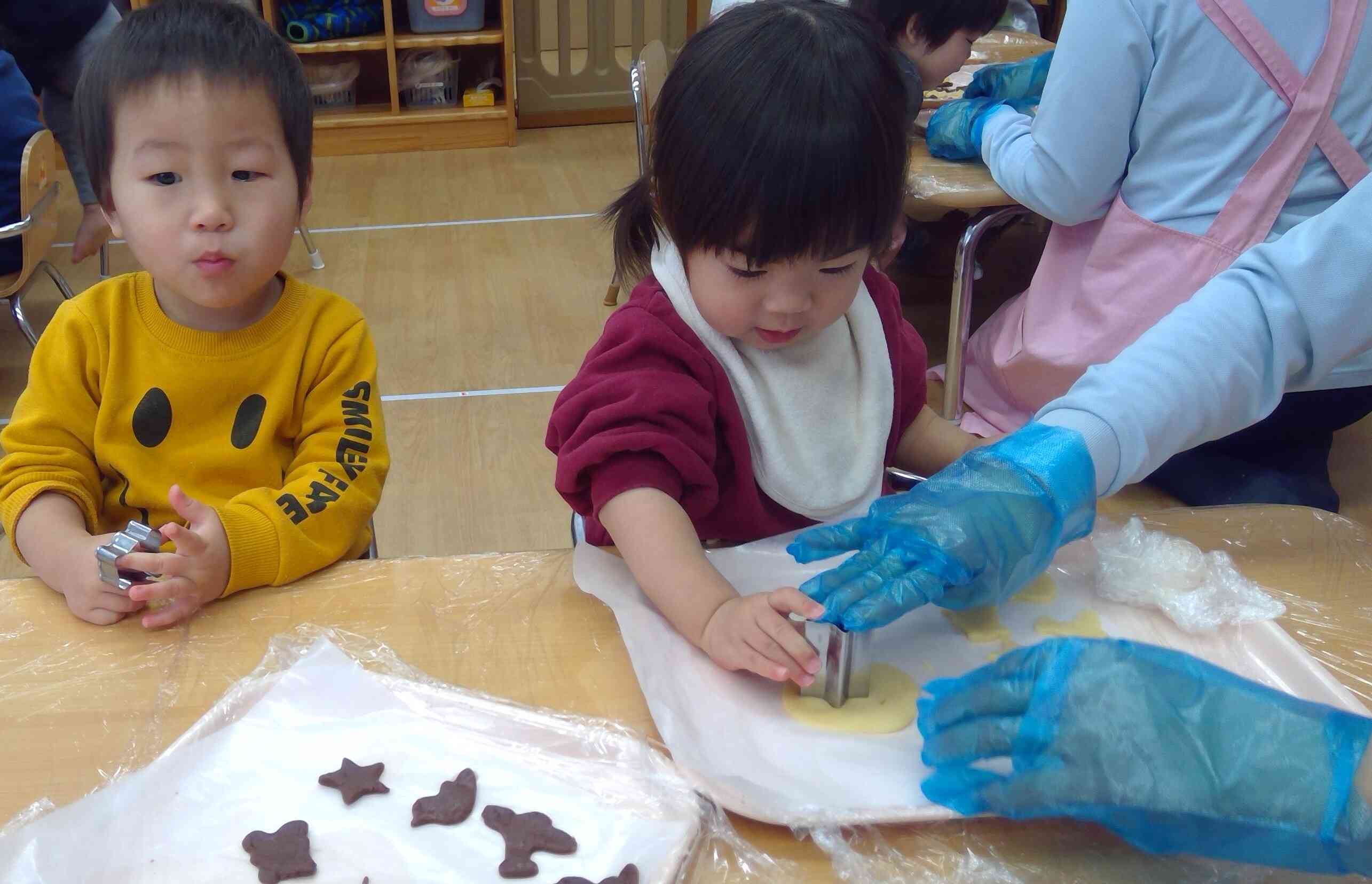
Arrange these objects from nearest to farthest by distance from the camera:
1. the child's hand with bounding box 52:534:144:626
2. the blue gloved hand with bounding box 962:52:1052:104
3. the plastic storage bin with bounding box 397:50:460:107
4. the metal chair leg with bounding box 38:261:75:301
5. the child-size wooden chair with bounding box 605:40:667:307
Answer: the child's hand with bounding box 52:534:144:626
the blue gloved hand with bounding box 962:52:1052:104
the child-size wooden chair with bounding box 605:40:667:307
the metal chair leg with bounding box 38:261:75:301
the plastic storage bin with bounding box 397:50:460:107

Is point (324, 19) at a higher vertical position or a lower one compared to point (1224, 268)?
lower

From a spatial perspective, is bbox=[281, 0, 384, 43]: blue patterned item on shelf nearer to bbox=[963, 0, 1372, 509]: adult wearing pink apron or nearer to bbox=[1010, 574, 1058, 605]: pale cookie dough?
bbox=[963, 0, 1372, 509]: adult wearing pink apron

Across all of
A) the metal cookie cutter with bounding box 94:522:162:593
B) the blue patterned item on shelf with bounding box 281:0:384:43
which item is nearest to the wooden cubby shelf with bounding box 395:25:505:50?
the blue patterned item on shelf with bounding box 281:0:384:43

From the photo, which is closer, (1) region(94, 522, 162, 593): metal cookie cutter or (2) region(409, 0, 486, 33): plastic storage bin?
(1) region(94, 522, 162, 593): metal cookie cutter

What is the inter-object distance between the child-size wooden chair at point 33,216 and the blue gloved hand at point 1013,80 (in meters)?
1.64

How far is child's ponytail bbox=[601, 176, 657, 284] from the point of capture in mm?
965

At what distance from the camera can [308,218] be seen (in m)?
3.46

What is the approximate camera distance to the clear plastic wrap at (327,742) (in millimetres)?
565

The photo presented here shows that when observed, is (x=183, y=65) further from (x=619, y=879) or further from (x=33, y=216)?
(x=33, y=216)

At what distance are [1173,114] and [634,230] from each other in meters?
0.78

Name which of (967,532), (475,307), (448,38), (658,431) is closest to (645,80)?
(475,307)

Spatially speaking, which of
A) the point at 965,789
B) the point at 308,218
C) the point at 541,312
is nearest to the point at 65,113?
the point at 308,218

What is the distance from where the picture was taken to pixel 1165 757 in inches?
22.5

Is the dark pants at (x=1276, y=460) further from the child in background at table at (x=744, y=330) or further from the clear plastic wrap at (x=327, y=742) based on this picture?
the clear plastic wrap at (x=327, y=742)
